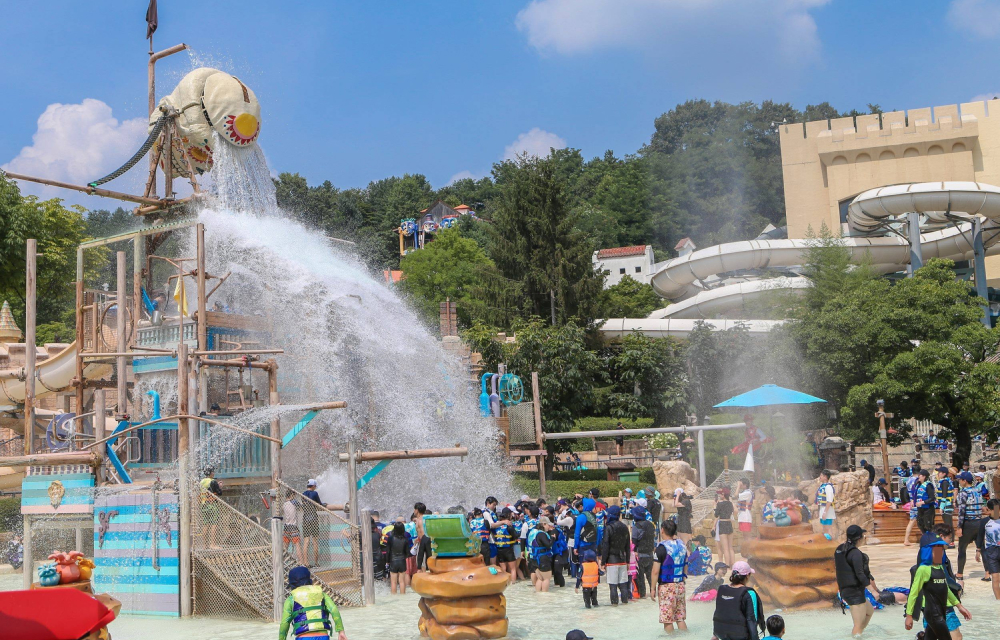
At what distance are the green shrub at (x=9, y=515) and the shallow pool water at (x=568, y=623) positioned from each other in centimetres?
1175

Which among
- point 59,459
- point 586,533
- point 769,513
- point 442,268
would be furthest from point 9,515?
point 442,268

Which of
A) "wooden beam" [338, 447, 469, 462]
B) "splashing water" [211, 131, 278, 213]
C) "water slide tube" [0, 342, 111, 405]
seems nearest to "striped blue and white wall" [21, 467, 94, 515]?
"wooden beam" [338, 447, 469, 462]

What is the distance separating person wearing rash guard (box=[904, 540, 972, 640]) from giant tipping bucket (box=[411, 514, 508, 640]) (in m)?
4.46

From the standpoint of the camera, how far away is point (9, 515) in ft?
75.9

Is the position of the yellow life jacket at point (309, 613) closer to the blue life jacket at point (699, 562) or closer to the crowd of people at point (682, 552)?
the crowd of people at point (682, 552)

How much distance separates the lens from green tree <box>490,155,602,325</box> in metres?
48.0

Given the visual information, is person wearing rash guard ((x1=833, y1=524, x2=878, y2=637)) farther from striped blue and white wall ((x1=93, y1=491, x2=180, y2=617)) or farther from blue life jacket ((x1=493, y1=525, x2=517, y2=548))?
striped blue and white wall ((x1=93, y1=491, x2=180, y2=617))

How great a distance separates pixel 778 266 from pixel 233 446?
118ft

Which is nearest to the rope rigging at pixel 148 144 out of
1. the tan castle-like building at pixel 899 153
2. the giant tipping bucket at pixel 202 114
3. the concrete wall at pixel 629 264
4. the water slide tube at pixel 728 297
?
the giant tipping bucket at pixel 202 114

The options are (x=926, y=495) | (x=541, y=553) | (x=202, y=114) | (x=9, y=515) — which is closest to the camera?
(x=541, y=553)

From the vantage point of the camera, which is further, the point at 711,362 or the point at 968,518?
the point at 711,362

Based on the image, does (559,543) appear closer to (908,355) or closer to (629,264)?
(908,355)

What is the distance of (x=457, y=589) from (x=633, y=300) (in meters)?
51.4

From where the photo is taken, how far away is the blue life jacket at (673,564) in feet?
35.5
